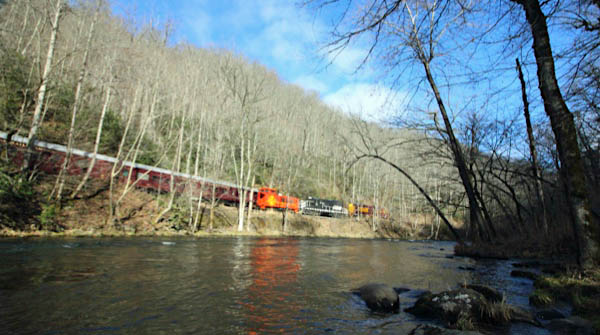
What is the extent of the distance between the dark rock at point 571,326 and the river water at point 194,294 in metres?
0.28

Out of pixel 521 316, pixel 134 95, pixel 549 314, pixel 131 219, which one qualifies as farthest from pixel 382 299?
pixel 134 95

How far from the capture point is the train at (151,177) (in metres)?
16.1

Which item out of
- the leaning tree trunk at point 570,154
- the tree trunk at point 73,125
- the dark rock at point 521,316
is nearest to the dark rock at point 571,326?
the dark rock at point 521,316

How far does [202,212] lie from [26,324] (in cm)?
2096

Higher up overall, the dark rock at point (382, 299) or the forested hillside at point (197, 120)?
the forested hillside at point (197, 120)

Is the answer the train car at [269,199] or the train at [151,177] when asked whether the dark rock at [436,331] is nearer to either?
the train at [151,177]

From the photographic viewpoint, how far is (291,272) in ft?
27.6

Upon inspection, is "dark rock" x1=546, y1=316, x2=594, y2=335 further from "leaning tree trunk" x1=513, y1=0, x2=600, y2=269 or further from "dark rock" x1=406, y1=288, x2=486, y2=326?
"leaning tree trunk" x1=513, y1=0, x2=600, y2=269

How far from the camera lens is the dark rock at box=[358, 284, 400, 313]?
4.92m

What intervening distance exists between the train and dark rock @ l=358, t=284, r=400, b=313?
16271 mm

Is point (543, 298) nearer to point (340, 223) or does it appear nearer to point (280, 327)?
point (280, 327)

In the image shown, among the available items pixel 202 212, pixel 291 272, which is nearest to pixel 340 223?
pixel 202 212

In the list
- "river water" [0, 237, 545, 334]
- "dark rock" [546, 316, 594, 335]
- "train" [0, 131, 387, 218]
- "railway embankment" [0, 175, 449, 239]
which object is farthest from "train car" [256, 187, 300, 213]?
"dark rock" [546, 316, 594, 335]

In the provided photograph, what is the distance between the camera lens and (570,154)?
5.04 meters
